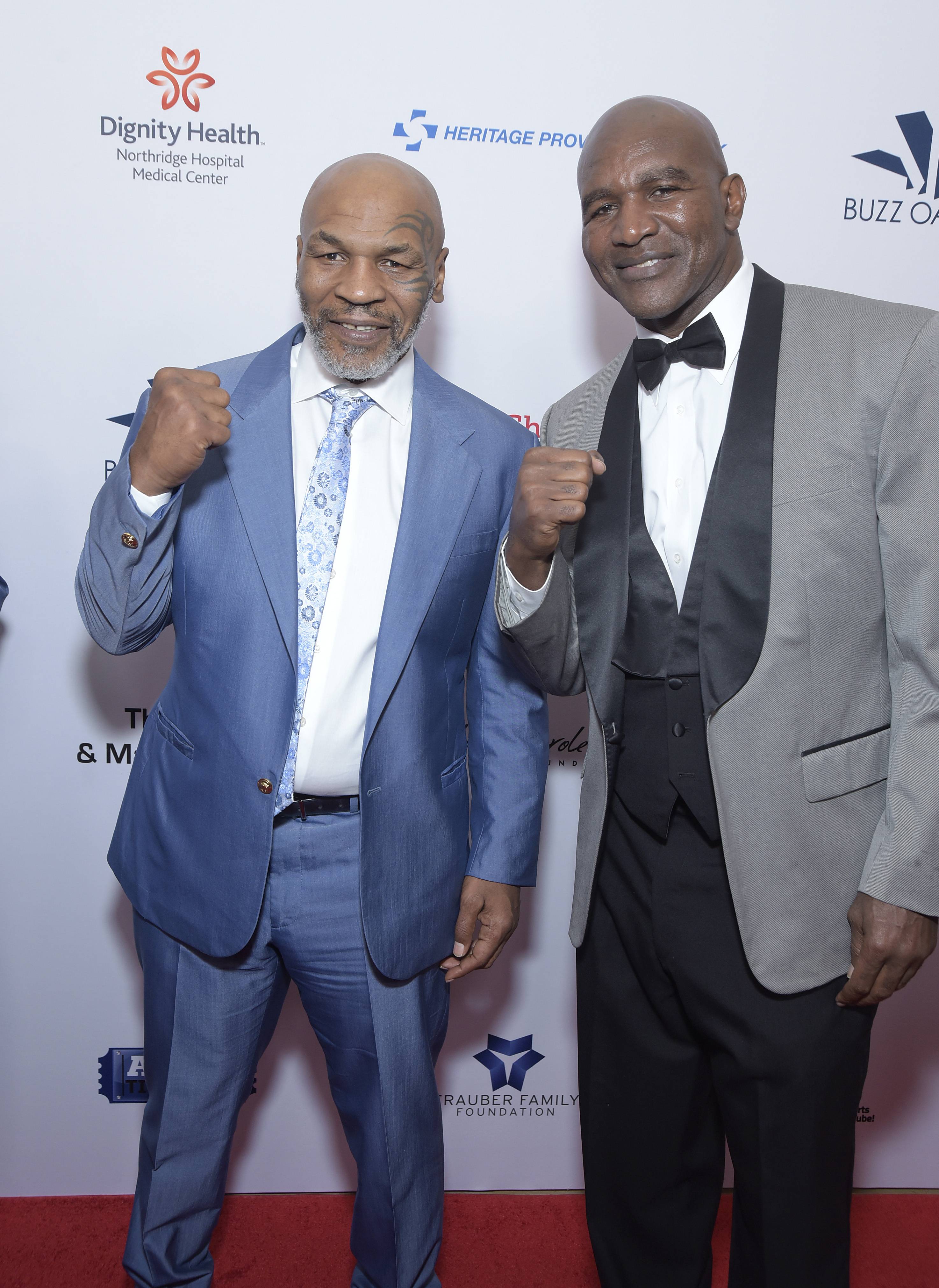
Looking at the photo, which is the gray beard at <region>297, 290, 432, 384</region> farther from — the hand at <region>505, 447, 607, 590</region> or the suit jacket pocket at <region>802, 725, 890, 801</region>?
the suit jacket pocket at <region>802, 725, 890, 801</region>

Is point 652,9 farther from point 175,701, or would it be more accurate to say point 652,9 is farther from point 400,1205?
point 400,1205

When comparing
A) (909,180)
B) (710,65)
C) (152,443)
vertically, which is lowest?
(152,443)

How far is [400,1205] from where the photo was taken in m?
1.76

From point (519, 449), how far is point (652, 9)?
1090mm

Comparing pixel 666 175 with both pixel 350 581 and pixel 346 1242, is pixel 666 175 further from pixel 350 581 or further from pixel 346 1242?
pixel 346 1242

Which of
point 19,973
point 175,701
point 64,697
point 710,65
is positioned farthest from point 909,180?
point 19,973

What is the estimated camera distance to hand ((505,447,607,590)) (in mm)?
1434

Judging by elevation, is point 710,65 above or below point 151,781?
above

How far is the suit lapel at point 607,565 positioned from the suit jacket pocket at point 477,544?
16cm

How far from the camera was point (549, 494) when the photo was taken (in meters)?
1.44

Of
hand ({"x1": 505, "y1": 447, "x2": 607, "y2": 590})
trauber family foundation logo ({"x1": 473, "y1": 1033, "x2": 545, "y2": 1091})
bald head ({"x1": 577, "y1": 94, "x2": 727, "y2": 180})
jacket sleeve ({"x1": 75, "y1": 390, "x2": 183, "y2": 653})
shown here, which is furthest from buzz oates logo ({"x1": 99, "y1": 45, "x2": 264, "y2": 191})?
trauber family foundation logo ({"x1": 473, "y1": 1033, "x2": 545, "y2": 1091})

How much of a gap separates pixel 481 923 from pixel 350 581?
663 mm

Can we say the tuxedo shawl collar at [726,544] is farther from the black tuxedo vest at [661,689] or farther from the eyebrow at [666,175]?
the eyebrow at [666,175]

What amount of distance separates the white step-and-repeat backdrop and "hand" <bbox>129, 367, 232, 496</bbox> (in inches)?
29.9
